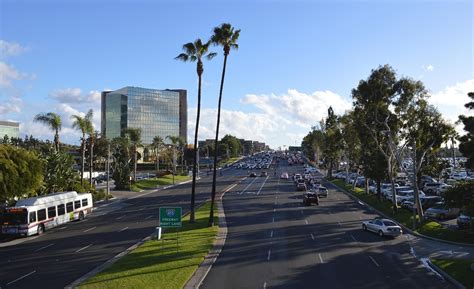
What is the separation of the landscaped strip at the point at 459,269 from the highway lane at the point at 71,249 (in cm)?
1684

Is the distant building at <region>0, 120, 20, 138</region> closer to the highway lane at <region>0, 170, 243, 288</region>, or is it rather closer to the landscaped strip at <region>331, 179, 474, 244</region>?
the highway lane at <region>0, 170, 243, 288</region>

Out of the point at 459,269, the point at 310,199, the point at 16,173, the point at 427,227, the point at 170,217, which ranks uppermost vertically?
the point at 16,173

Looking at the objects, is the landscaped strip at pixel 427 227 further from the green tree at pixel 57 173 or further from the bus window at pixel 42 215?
the green tree at pixel 57 173

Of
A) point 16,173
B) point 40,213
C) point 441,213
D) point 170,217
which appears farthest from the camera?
point 441,213

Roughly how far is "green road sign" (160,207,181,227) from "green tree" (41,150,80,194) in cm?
2965

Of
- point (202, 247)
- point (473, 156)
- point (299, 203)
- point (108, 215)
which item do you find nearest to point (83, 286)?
point (202, 247)

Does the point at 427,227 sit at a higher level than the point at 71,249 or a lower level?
higher

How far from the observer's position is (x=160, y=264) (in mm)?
21219

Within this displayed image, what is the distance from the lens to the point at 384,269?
68.4 ft

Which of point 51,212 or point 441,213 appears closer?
point 51,212

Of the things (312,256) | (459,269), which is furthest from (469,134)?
(312,256)

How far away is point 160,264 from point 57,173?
34.4 m

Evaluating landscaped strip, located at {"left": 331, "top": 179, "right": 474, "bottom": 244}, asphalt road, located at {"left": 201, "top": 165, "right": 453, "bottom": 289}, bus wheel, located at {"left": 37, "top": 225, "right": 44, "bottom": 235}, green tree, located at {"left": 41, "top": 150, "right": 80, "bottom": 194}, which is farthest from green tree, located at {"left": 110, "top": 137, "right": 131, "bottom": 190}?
landscaped strip, located at {"left": 331, "top": 179, "right": 474, "bottom": 244}

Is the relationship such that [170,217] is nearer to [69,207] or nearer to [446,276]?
[446,276]
